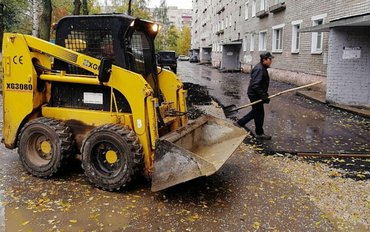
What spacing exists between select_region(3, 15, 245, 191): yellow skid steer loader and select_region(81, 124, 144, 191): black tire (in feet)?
0.04

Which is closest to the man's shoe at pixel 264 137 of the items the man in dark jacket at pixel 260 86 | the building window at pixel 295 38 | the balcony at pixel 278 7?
the man in dark jacket at pixel 260 86

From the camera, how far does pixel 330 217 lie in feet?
14.3

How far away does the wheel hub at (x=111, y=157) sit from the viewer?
16.5 feet

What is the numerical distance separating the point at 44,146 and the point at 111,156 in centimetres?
123

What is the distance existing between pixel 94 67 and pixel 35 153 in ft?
5.64

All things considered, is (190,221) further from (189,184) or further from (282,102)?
(282,102)

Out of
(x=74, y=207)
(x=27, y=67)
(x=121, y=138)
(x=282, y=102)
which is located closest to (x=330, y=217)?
(x=121, y=138)

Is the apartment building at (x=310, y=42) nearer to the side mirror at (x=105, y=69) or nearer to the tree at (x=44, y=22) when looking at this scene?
the side mirror at (x=105, y=69)

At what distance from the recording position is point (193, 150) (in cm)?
575

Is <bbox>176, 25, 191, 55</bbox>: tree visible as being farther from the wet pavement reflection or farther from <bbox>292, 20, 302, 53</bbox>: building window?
the wet pavement reflection

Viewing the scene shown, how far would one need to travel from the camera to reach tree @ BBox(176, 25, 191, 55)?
333ft

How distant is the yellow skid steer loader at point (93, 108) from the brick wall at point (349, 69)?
328 inches

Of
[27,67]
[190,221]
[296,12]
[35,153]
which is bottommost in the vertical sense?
[190,221]

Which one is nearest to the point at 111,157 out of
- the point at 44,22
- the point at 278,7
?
the point at 44,22
